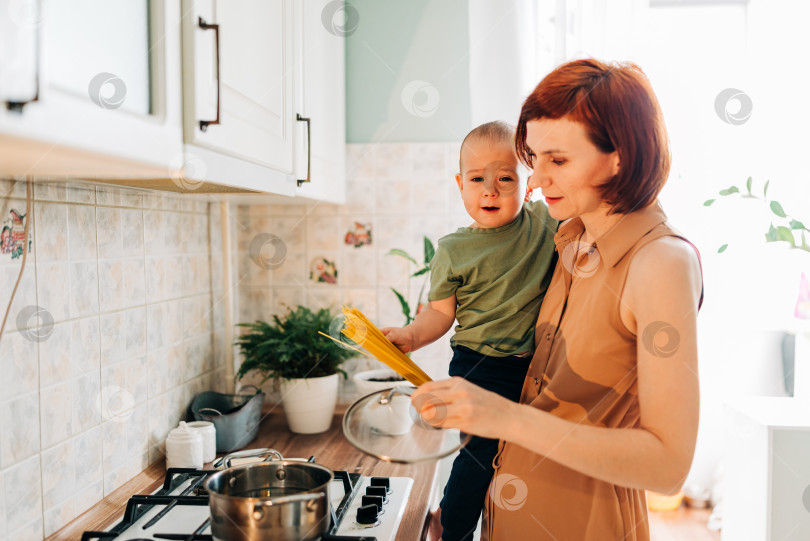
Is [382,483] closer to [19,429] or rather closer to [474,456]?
[474,456]

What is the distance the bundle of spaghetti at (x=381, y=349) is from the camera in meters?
1.01

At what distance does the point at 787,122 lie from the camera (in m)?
2.34

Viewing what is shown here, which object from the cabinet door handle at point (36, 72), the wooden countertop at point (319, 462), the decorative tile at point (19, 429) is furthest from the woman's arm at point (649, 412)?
the decorative tile at point (19, 429)

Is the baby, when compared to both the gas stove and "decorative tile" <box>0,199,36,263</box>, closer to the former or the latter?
the gas stove

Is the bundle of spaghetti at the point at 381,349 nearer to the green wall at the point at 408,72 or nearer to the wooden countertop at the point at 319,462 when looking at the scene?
the wooden countertop at the point at 319,462

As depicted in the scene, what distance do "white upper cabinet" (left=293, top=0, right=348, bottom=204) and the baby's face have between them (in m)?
0.47

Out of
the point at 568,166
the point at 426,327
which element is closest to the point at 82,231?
the point at 426,327

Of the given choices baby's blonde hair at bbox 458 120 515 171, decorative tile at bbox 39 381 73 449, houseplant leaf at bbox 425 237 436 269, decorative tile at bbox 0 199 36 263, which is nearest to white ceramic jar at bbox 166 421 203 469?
decorative tile at bbox 39 381 73 449

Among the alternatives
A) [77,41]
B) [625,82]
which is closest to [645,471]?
[625,82]

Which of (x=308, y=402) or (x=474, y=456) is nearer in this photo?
(x=474, y=456)

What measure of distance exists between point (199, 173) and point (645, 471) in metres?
0.74

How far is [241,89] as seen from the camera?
107 centimetres

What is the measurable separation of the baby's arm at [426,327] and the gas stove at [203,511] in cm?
29

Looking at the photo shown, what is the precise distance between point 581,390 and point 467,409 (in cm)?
22
